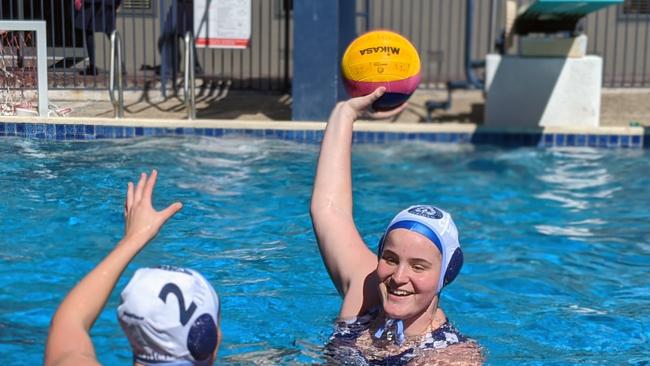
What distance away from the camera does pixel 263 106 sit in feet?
42.1

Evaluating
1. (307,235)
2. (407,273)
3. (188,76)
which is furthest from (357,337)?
(188,76)

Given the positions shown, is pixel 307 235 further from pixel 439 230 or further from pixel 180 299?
pixel 180 299

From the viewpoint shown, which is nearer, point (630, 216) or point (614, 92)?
point (630, 216)

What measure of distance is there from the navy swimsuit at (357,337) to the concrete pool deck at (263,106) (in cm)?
728

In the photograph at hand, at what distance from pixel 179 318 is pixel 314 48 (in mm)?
9192

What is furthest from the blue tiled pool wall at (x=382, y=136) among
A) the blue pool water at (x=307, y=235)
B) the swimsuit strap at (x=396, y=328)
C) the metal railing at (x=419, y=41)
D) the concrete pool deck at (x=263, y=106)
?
the swimsuit strap at (x=396, y=328)

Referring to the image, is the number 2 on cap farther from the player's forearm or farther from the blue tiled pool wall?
the blue tiled pool wall

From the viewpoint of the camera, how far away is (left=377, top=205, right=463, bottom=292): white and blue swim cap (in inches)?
137

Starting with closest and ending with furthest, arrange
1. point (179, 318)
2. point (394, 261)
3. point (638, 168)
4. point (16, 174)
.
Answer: point (179, 318) < point (394, 261) < point (16, 174) < point (638, 168)

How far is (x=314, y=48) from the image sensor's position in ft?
38.1

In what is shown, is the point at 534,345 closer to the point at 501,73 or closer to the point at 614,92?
the point at 501,73

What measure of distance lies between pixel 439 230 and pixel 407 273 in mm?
181

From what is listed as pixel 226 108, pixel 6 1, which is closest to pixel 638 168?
pixel 226 108

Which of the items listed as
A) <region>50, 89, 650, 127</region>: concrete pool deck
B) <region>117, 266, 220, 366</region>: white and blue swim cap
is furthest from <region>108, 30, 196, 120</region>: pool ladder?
<region>117, 266, 220, 366</region>: white and blue swim cap
